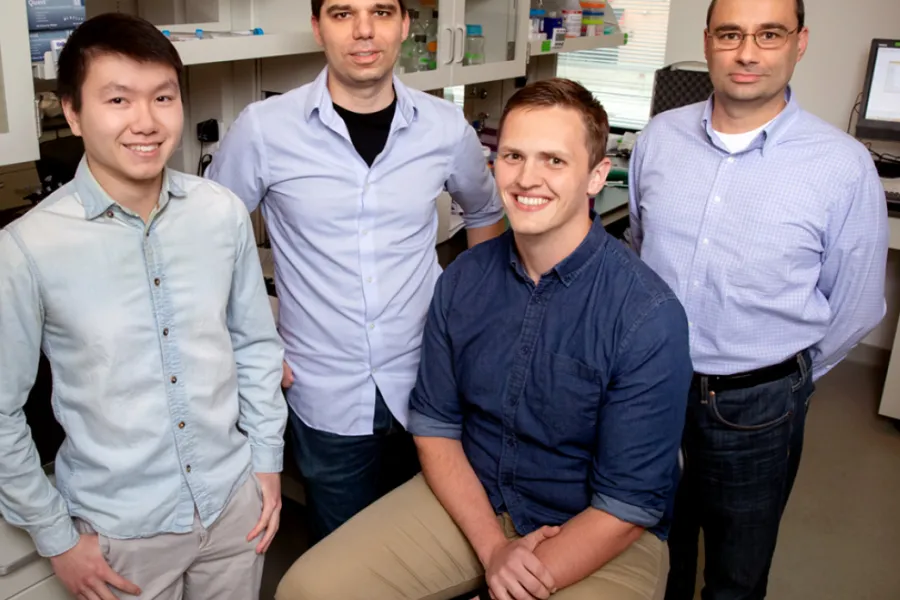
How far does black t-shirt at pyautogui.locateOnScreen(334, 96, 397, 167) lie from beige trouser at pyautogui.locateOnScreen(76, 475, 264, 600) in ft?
2.23

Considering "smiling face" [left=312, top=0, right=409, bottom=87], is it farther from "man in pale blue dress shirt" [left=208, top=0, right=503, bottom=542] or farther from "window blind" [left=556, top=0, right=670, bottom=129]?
"window blind" [left=556, top=0, right=670, bottom=129]

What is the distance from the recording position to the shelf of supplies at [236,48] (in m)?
1.71

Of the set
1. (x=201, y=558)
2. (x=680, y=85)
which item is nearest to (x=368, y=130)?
(x=201, y=558)

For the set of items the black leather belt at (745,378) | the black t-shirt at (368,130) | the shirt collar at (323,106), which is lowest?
the black leather belt at (745,378)

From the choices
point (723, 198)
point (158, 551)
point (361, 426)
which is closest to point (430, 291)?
point (361, 426)

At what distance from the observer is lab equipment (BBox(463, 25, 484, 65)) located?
2.77 metres

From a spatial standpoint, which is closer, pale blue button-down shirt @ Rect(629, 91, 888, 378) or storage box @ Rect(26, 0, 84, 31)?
storage box @ Rect(26, 0, 84, 31)

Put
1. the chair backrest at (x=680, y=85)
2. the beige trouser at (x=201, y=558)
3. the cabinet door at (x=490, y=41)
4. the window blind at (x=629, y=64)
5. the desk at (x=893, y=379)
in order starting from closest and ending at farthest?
1. the beige trouser at (x=201, y=558)
2. the cabinet door at (x=490, y=41)
3. the desk at (x=893, y=379)
4. the chair backrest at (x=680, y=85)
5. the window blind at (x=629, y=64)

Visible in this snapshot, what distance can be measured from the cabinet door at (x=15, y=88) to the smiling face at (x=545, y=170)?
2.77 feet

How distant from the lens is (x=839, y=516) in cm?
288

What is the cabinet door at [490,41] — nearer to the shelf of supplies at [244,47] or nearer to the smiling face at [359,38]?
the shelf of supplies at [244,47]

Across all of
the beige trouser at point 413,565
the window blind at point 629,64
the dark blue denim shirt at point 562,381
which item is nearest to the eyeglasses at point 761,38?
the dark blue denim shirt at point 562,381

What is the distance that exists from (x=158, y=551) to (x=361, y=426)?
20.0 inches

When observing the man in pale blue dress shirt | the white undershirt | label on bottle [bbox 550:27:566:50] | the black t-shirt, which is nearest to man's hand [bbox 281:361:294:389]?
the man in pale blue dress shirt
